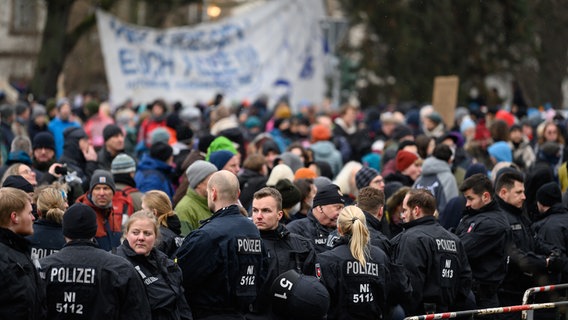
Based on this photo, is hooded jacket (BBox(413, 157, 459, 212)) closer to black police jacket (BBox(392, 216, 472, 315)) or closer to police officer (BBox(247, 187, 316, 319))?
black police jacket (BBox(392, 216, 472, 315))

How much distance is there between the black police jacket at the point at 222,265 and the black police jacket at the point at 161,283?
242 millimetres

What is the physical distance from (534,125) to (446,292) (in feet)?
31.8

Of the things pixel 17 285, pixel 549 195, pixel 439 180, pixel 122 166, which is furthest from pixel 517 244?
pixel 17 285

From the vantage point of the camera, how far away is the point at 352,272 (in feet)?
28.4

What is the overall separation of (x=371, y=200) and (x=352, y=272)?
1.17 meters

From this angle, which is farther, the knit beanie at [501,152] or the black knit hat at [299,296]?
the knit beanie at [501,152]

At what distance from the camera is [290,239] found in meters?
8.97

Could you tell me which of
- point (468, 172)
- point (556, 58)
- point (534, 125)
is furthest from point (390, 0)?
point (468, 172)

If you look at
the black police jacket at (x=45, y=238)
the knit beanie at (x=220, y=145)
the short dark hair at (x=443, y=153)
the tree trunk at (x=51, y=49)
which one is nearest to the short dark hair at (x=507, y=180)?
the short dark hair at (x=443, y=153)

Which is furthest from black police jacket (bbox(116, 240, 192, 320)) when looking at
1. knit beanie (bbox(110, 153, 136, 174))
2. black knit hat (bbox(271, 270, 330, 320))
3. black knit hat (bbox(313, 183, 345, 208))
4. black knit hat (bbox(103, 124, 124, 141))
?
black knit hat (bbox(103, 124, 124, 141))

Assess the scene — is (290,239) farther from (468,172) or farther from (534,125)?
(534,125)

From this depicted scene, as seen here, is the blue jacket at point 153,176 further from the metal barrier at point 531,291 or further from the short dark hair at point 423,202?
the metal barrier at point 531,291

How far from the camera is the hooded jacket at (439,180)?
12656 mm

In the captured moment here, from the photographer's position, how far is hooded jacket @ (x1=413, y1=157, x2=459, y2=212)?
12.7m
